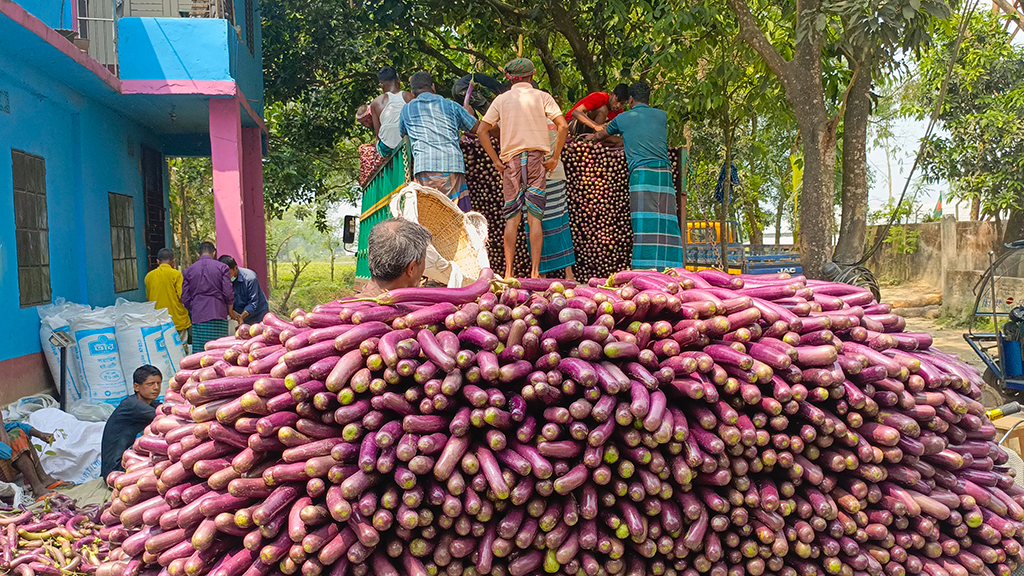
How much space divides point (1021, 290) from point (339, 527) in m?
12.7

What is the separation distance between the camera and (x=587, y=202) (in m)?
5.86

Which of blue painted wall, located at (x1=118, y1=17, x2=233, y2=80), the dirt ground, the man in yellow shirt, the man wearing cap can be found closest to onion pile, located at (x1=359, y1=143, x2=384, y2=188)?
blue painted wall, located at (x1=118, y1=17, x2=233, y2=80)

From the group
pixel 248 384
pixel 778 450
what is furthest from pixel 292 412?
pixel 778 450

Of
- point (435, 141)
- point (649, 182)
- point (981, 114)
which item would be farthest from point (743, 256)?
point (435, 141)

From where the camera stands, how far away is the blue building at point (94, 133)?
6.03 meters

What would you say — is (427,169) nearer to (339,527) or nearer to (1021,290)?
(339,527)

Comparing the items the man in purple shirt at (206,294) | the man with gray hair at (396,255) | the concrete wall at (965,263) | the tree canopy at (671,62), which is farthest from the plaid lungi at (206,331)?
the concrete wall at (965,263)

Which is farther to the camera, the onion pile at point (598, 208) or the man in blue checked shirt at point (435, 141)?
the onion pile at point (598, 208)

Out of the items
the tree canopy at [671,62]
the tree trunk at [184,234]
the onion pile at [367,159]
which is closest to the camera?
the tree canopy at [671,62]


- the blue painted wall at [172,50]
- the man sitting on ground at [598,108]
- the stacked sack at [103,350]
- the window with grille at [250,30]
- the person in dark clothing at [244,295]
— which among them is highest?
the window with grille at [250,30]

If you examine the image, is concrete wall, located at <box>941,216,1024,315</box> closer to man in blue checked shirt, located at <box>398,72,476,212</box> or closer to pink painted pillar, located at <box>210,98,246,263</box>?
man in blue checked shirt, located at <box>398,72,476,212</box>

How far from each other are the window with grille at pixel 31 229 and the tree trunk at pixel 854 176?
711 cm

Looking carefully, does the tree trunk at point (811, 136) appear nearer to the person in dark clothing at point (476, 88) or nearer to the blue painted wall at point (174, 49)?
the person in dark clothing at point (476, 88)

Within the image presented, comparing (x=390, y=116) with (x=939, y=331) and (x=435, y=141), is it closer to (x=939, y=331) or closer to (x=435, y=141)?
(x=435, y=141)
